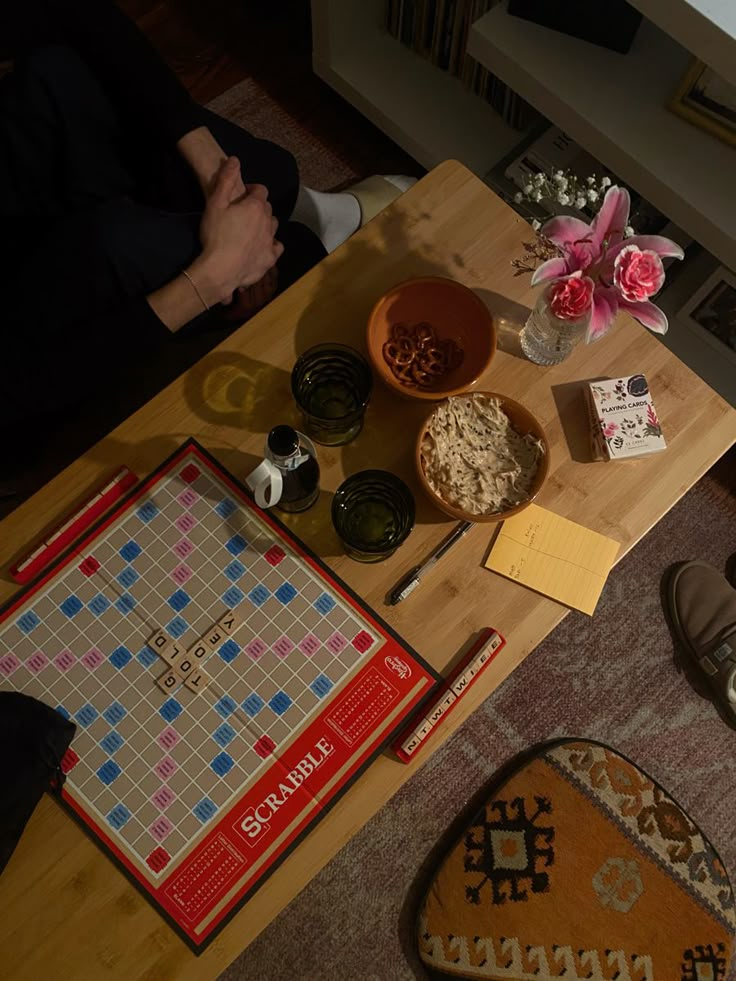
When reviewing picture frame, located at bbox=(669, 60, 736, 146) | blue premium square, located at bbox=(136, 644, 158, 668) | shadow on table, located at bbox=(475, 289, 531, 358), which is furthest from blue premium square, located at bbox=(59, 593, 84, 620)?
picture frame, located at bbox=(669, 60, 736, 146)

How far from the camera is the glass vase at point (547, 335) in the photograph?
111 centimetres

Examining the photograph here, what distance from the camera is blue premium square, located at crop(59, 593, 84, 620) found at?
1132 millimetres

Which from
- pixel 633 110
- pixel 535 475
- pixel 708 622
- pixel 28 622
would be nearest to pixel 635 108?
pixel 633 110

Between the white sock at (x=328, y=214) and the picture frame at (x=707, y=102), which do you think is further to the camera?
the white sock at (x=328, y=214)

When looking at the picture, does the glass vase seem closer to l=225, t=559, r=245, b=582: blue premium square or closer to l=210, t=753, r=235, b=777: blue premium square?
l=225, t=559, r=245, b=582: blue premium square

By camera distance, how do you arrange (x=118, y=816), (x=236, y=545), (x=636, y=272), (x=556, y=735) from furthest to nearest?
(x=556, y=735), (x=236, y=545), (x=118, y=816), (x=636, y=272)

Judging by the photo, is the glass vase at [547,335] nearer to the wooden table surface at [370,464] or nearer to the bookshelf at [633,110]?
the wooden table surface at [370,464]

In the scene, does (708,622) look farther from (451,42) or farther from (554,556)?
(451,42)

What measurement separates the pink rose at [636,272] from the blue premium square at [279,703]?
0.70 meters

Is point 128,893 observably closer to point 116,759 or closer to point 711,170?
point 116,759

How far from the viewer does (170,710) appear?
3.62ft

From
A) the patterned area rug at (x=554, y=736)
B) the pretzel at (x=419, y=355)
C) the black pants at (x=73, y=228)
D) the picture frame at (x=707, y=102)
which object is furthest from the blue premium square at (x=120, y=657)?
the picture frame at (x=707, y=102)

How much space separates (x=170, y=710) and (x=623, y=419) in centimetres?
78

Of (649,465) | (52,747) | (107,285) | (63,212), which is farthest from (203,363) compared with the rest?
(649,465)
